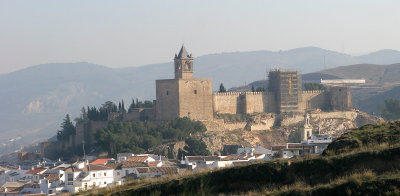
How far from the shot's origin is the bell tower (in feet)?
183

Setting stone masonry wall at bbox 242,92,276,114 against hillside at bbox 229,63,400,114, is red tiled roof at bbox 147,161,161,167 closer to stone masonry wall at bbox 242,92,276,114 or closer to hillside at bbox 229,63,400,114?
stone masonry wall at bbox 242,92,276,114

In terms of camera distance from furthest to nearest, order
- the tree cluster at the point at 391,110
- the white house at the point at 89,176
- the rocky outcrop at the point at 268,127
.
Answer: the tree cluster at the point at 391,110 → the rocky outcrop at the point at 268,127 → the white house at the point at 89,176

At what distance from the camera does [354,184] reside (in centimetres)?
1261

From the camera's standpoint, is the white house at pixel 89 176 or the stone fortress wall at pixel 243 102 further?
the stone fortress wall at pixel 243 102

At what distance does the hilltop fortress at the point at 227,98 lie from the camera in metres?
54.0

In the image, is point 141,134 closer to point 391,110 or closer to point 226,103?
point 226,103

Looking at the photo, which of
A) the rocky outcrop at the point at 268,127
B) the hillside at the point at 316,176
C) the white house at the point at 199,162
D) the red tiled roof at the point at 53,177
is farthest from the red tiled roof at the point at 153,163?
the hillside at the point at 316,176

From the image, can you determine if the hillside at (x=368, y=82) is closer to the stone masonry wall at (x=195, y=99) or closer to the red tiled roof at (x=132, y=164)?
the stone masonry wall at (x=195, y=99)

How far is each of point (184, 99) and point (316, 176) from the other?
3990cm

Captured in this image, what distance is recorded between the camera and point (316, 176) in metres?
14.1

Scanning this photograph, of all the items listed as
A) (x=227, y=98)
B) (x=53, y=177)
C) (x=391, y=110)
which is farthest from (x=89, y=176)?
(x=391, y=110)

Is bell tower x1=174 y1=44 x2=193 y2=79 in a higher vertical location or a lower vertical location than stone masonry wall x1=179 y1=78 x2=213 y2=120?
higher

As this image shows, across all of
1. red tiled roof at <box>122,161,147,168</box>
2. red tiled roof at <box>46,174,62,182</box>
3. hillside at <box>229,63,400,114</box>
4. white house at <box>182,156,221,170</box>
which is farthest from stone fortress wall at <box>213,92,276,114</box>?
hillside at <box>229,63,400,114</box>

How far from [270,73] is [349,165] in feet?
150
